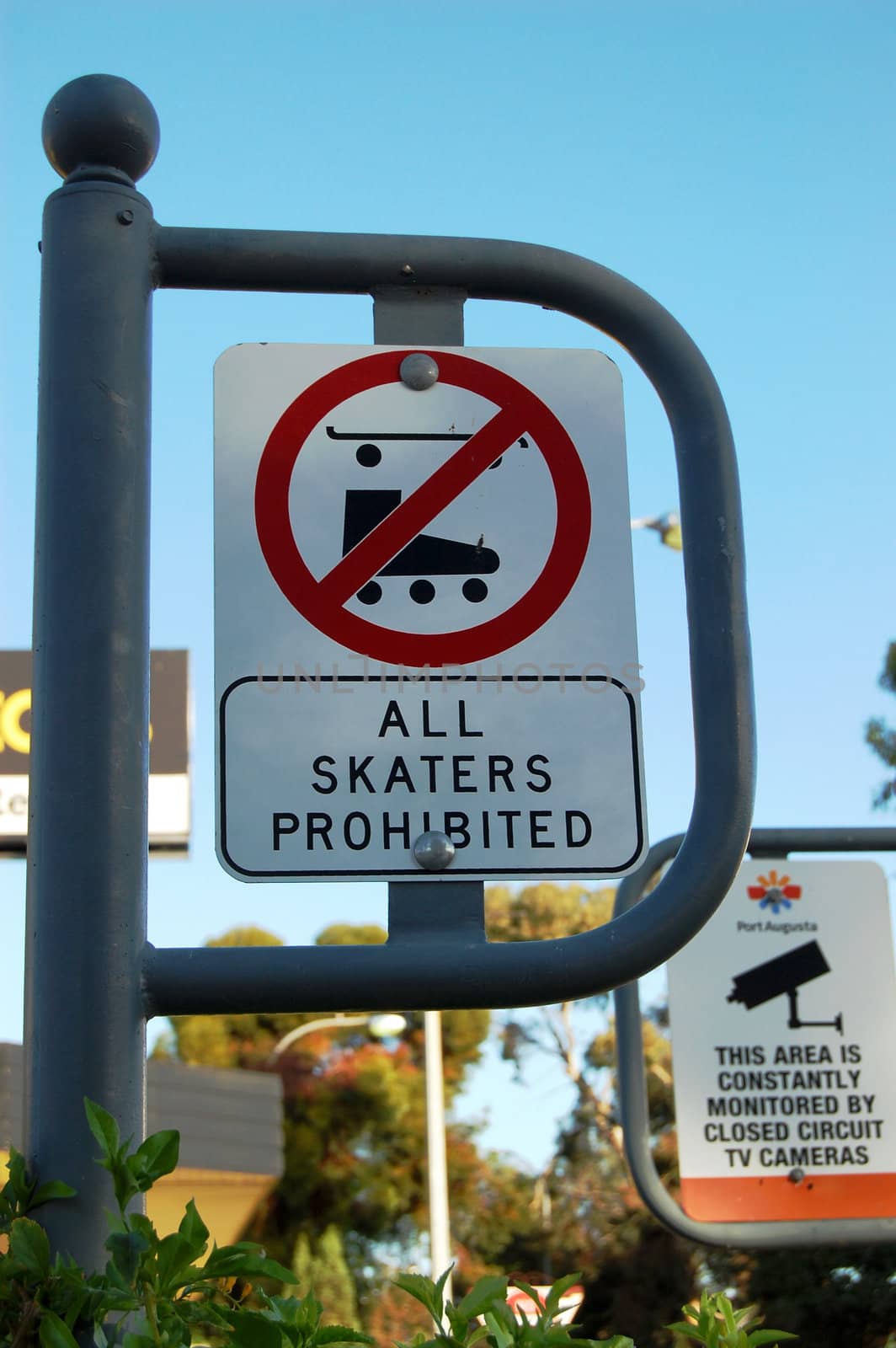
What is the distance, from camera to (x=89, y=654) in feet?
5.59

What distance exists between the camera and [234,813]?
69.9 inches

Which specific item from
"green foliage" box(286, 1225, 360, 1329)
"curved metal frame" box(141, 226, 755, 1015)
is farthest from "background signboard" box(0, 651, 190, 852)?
"curved metal frame" box(141, 226, 755, 1015)

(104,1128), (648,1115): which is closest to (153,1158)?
(104,1128)

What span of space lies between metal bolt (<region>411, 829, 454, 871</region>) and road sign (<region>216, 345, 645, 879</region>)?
10 mm

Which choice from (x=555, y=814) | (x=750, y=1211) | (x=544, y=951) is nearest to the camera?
(x=544, y=951)

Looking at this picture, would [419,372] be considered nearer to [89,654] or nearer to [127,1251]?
[89,654]

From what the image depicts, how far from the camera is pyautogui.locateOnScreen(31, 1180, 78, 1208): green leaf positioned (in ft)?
4.92

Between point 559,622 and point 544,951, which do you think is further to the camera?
point 559,622

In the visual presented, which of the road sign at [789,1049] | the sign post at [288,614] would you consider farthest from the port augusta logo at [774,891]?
the sign post at [288,614]

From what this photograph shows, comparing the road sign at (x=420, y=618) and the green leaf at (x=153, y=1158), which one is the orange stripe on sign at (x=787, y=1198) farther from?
the green leaf at (x=153, y=1158)

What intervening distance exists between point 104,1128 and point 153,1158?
0.05 meters

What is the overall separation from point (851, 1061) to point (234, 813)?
371cm

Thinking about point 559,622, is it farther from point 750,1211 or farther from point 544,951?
point 750,1211

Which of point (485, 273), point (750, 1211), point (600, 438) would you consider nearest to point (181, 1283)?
point (600, 438)
